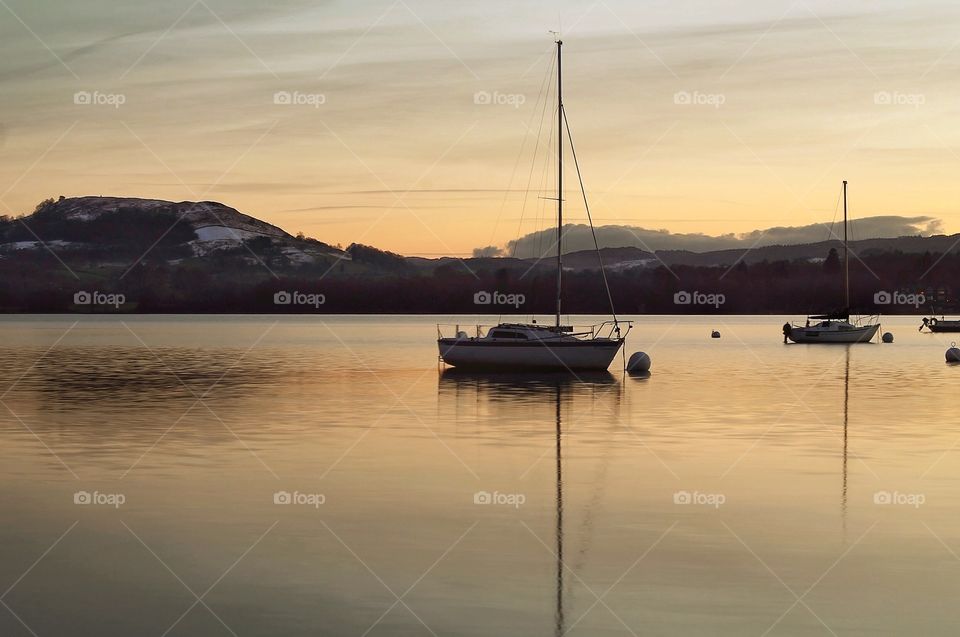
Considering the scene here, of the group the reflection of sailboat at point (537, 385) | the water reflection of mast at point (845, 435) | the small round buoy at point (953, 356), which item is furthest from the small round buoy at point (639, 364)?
the small round buoy at point (953, 356)

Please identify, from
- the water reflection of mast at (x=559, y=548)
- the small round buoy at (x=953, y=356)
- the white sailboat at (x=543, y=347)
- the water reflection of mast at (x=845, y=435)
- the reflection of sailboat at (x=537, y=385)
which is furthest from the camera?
the small round buoy at (x=953, y=356)

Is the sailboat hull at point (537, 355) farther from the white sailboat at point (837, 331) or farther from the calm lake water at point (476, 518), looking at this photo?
→ the white sailboat at point (837, 331)

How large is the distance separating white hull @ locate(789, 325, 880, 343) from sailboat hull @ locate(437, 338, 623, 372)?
6093cm

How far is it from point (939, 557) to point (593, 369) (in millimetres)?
44623

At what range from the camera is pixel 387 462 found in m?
27.6

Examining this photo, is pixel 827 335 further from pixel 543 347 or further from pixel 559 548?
pixel 559 548

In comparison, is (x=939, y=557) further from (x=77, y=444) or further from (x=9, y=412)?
(x=9, y=412)

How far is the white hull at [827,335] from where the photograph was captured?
11588 centimetres

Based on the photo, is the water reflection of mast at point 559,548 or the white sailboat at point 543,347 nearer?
the water reflection of mast at point 559,548

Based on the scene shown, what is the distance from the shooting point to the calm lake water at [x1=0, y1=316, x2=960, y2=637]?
551 inches

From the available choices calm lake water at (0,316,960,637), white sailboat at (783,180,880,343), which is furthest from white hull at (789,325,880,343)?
calm lake water at (0,316,960,637)

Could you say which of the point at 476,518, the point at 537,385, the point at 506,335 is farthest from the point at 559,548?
the point at 506,335

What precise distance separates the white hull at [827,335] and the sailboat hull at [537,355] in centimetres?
6093

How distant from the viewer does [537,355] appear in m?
59.1
